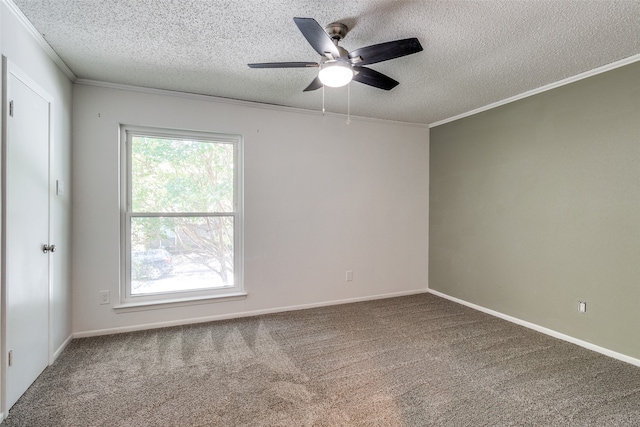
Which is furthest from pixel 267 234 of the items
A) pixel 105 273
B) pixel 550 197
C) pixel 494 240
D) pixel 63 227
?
pixel 550 197

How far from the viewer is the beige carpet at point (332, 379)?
185 centimetres

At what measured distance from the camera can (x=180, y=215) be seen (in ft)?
10.7

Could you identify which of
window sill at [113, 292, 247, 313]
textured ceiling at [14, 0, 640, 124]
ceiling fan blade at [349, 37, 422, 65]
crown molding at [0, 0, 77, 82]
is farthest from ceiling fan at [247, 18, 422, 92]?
window sill at [113, 292, 247, 313]

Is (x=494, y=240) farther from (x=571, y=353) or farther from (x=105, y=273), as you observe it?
(x=105, y=273)

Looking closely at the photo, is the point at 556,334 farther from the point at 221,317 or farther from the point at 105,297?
the point at 105,297

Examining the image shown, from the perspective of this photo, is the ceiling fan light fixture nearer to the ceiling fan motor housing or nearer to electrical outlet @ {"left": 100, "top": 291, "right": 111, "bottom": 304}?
the ceiling fan motor housing

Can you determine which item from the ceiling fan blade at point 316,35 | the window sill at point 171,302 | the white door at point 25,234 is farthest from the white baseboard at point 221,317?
the ceiling fan blade at point 316,35

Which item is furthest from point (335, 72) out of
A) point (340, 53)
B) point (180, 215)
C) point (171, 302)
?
point (171, 302)

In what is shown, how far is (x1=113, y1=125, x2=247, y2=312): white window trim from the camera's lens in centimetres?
309

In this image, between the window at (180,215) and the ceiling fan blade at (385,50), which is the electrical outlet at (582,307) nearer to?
the ceiling fan blade at (385,50)

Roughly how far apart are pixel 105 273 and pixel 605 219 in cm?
455

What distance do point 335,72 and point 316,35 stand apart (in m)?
0.29

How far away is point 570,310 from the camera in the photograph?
9.41 feet

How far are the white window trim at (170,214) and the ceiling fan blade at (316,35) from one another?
1927 millimetres
